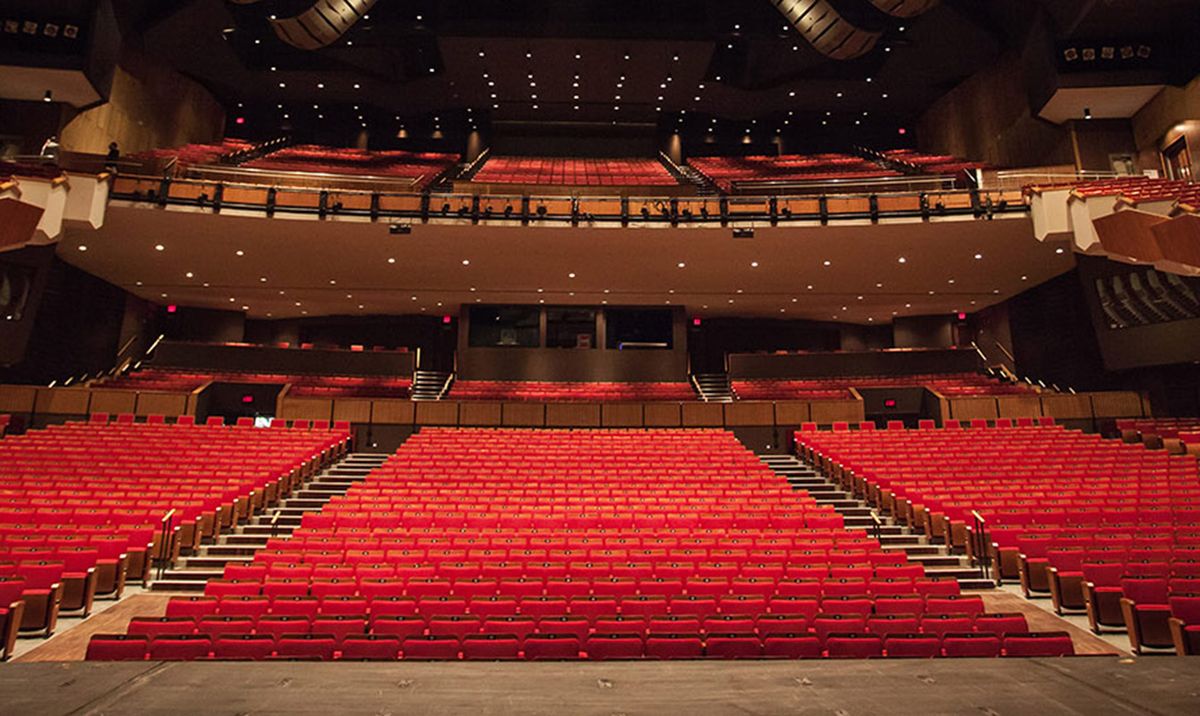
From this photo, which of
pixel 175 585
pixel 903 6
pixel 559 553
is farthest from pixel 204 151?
pixel 903 6

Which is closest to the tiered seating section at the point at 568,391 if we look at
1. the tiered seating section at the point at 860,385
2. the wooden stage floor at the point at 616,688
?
the tiered seating section at the point at 860,385

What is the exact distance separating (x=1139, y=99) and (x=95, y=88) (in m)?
18.9

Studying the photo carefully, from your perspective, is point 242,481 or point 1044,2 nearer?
point 242,481

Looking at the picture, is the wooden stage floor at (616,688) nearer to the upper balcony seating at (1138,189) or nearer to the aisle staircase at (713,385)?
the upper balcony seating at (1138,189)

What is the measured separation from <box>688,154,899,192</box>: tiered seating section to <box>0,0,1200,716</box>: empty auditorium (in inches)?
14.2

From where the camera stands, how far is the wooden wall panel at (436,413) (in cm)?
1153

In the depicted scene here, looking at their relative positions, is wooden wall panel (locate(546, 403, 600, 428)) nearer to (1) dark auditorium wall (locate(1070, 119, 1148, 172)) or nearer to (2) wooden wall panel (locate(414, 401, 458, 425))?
(2) wooden wall panel (locate(414, 401, 458, 425))

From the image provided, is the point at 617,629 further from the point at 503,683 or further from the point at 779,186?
the point at 779,186

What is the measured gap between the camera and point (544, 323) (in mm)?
14961

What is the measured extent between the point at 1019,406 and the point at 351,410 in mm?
12231

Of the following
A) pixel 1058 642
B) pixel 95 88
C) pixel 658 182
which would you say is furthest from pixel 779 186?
pixel 95 88

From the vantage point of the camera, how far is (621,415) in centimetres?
1202

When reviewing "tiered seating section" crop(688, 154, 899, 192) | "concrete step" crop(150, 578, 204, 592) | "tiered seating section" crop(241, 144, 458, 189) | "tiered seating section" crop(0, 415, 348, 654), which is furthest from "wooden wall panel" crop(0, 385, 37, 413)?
"tiered seating section" crop(688, 154, 899, 192)

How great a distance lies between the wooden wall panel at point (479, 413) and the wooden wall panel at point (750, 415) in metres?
4.35
